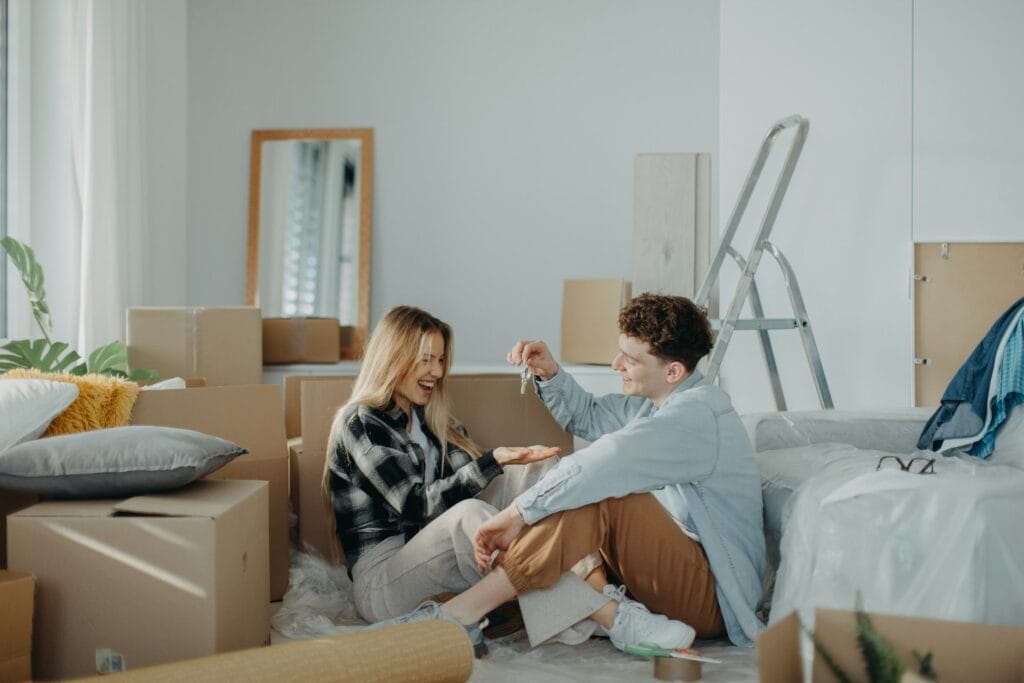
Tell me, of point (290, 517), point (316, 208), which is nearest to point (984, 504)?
point (290, 517)

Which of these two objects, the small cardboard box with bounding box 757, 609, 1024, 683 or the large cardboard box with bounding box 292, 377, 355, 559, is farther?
the large cardboard box with bounding box 292, 377, 355, 559

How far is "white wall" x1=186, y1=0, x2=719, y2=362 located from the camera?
4770 millimetres

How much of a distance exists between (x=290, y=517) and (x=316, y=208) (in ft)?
7.13

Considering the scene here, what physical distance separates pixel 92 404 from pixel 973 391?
6.57ft

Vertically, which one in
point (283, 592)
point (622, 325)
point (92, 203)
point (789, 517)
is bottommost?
point (283, 592)

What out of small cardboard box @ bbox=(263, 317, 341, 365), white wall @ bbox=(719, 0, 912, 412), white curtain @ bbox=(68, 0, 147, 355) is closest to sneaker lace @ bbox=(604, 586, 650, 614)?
white wall @ bbox=(719, 0, 912, 412)

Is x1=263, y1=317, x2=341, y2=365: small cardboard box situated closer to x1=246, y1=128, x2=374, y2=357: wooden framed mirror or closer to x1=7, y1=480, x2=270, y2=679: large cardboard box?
x1=246, y1=128, x2=374, y2=357: wooden framed mirror

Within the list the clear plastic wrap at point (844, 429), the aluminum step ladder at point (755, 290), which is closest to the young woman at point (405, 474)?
the clear plastic wrap at point (844, 429)

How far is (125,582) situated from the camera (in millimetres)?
2006

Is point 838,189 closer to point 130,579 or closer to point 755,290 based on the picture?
point 755,290

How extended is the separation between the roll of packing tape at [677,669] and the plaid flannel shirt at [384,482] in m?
0.58

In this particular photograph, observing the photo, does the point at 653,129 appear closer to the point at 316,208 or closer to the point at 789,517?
the point at 316,208

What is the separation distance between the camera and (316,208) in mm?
4875

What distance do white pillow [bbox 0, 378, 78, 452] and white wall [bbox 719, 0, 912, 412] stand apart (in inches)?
90.3
